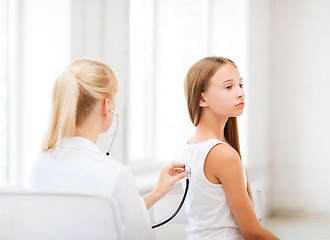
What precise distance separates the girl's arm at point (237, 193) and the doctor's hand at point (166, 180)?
10 cm

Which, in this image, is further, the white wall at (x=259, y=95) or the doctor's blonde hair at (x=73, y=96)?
the white wall at (x=259, y=95)

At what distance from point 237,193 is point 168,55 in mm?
2419

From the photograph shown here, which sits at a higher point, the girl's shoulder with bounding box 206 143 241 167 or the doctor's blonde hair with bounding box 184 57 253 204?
the doctor's blonde hair with bounding box 184 57 253 204

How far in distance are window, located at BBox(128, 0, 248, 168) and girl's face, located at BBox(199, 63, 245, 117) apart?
1814 mm

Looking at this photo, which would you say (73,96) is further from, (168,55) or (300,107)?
(300,107)

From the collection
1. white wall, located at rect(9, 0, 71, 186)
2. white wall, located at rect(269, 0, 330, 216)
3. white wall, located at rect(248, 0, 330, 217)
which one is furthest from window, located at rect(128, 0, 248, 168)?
white wall, located at rect(9, 0, 71, 186)

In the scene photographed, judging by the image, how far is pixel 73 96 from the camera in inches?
44.1

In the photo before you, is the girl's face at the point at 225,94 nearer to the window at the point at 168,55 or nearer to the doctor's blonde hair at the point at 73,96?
the doctor's blonde hair at the point at 73,96

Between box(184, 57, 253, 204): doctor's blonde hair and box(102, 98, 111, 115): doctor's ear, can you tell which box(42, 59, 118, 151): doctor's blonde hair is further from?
box(184, 57, 253, 204): doctor's blonde hair

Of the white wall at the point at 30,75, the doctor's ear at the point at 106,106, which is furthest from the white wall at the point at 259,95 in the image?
the doctor's ear at the point at 106,106

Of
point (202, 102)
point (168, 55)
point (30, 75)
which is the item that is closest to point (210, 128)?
point (202, 102)

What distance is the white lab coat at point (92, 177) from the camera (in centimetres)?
105

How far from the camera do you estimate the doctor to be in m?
1.06

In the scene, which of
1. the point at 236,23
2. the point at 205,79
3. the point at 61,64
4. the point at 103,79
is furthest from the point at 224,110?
the point at 236,23
